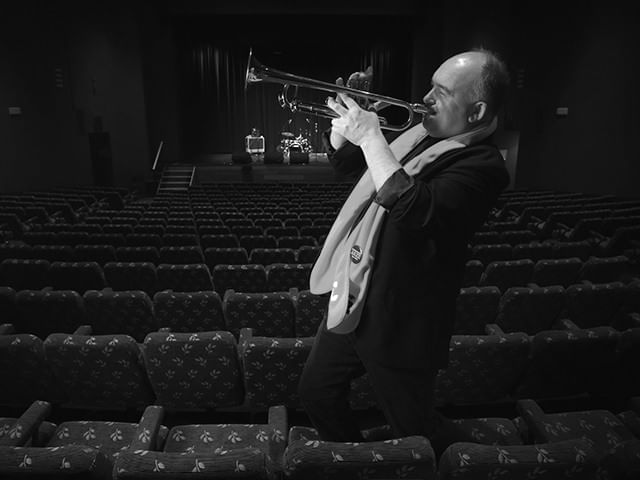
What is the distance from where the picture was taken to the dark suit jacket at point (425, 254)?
1230 mm

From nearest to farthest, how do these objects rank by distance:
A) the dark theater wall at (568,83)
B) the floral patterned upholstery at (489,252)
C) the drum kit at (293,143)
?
1. the floral patterned upholstery at (489,252)
2. the dark theater wall at (568,83)
3. the drum kit at (293,143)

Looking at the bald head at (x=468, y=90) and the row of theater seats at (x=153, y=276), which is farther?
the row of theater seats at (x=153, y=276)

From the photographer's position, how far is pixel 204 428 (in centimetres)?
193

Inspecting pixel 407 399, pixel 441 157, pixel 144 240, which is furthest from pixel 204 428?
pixel 144 240

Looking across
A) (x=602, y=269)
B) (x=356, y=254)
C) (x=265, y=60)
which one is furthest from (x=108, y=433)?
(x=265, y=60)

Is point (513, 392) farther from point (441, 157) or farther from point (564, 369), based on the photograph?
point (441, 157)

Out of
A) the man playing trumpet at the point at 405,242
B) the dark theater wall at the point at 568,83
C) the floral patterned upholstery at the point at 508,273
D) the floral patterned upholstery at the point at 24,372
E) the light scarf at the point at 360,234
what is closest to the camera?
the man playing trumpet at the point at 405,242

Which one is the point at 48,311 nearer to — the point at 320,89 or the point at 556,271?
the point at 320,89

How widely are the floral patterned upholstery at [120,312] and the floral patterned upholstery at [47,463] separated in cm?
176

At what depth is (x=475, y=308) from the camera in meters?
3.01

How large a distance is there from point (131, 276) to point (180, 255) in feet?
2.29

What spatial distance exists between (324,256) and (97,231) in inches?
195

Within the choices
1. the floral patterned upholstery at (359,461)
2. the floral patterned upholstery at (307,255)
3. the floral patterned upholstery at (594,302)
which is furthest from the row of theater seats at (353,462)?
the floral patterned upholstery at (307,255)

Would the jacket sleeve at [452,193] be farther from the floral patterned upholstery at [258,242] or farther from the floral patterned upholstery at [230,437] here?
the floral patterned upholstery at [258,242]
